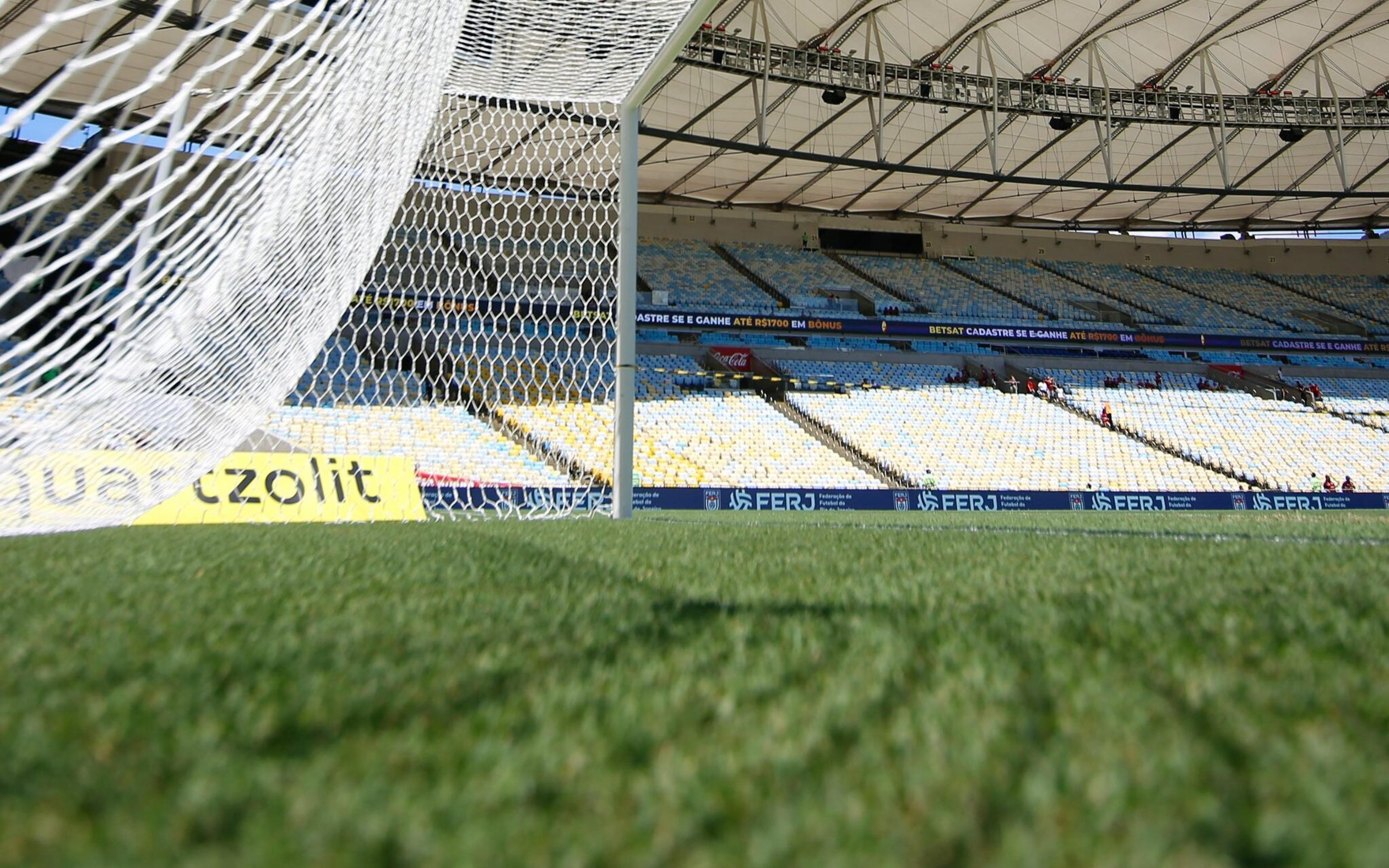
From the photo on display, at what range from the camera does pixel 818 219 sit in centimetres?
3152

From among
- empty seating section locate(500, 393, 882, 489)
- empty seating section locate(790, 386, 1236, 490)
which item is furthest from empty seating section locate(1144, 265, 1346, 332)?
empty seating section locate(500, 393, 882, 489)

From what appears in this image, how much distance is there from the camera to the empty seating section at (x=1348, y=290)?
31.1 meters

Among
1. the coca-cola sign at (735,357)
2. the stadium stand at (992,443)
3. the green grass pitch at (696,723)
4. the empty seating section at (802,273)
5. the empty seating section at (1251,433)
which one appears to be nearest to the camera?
the green grass pitch at (696,723)

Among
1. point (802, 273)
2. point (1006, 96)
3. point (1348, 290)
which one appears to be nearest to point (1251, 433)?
point (1006, 96)

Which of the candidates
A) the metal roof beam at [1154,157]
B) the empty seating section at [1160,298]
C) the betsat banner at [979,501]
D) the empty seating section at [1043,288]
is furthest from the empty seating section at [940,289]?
the betsat banner at [979,501]

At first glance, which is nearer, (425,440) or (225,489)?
(225,489)

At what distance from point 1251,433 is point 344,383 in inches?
890

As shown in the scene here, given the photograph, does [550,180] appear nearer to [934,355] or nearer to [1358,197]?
[934,355]

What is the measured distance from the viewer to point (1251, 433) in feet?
73.4

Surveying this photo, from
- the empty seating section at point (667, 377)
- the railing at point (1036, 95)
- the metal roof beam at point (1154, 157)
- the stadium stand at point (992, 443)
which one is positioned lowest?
the stadium stand at point (992, 443)

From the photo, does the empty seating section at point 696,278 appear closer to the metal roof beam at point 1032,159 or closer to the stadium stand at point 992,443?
the stadium stand at point 992,443

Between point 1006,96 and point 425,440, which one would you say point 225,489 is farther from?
point 1006,96

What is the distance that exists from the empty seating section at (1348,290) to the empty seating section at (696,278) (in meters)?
21.1

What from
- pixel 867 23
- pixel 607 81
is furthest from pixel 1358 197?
pixel 607 81
